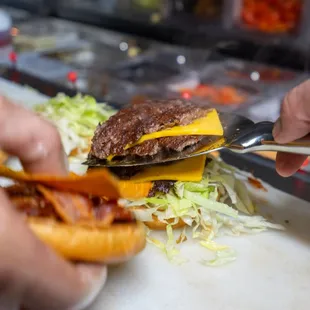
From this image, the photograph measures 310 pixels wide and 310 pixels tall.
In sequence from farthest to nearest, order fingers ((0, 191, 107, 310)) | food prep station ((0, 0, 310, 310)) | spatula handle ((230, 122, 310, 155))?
food prep station ((0, 0, 310, 310)), spatula handle ((230, 122, 310, 155)), fingers ((0, 191, 107, 310))

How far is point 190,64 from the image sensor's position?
3709 millimetres

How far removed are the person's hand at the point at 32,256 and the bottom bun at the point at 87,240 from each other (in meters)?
0.03

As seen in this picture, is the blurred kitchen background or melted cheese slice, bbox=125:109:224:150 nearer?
melted cheese slice, bbox=125:109:224:150

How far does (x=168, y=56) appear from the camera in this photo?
383 cm

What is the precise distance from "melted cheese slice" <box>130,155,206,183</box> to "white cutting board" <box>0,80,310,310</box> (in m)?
0.20

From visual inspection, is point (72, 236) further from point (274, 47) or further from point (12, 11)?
point (12, 11)

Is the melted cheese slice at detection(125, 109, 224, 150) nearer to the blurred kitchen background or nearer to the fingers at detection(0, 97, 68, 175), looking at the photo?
the fingers at detection(0, 97, 68, 175)

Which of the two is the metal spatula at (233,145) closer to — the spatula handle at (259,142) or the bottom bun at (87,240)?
the spatula handle at (259,142)

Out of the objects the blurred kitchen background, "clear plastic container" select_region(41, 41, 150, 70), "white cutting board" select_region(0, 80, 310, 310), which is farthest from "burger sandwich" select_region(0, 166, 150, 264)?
"clear plastic container" select_region(41, 41, 150, 70)

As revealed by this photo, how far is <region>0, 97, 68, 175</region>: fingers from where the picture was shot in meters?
0.94

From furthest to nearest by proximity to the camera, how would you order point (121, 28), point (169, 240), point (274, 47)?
point (121, 28), point (274, 47), point (169, 240)

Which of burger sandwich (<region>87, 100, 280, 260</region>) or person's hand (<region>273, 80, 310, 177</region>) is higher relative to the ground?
person's hand (<region>273, 80, 310, 177</region>)

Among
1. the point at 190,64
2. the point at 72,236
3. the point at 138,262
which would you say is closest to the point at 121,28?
the point at 190,64

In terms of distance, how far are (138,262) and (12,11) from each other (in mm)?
4271
